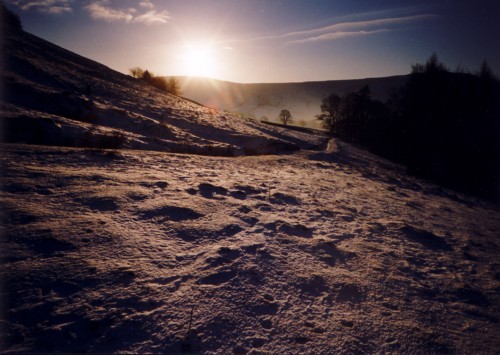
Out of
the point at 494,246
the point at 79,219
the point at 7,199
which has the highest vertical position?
the point at 7,199

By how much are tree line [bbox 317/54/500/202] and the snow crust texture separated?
5907 millimetres

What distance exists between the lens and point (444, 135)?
31.6ft

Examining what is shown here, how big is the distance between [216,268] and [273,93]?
55.4 m

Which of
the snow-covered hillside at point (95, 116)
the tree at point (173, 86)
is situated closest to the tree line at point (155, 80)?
the tree at point (173, 86)

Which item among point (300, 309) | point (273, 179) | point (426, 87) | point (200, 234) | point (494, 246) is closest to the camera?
point (300, 309)

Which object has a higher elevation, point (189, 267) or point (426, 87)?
point (426, 87)

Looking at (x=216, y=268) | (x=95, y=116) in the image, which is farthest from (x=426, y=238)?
(x=95, y=116)

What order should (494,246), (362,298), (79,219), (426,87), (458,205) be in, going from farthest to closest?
1. (426,87)
2. (458,205)
3. (494,246)
4. (79,219)
5. (362,298)

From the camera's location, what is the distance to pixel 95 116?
5.54 metres

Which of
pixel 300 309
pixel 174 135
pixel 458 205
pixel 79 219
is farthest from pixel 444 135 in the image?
pixel 79 219

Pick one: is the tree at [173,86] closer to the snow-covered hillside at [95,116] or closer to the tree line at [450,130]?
the snow-covered hillside at [95,116]

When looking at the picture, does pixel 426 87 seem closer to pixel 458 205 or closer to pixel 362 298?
pixel 458 205

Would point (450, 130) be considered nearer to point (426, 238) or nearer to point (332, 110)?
point (426, 238)

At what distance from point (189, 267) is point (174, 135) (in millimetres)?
4433
